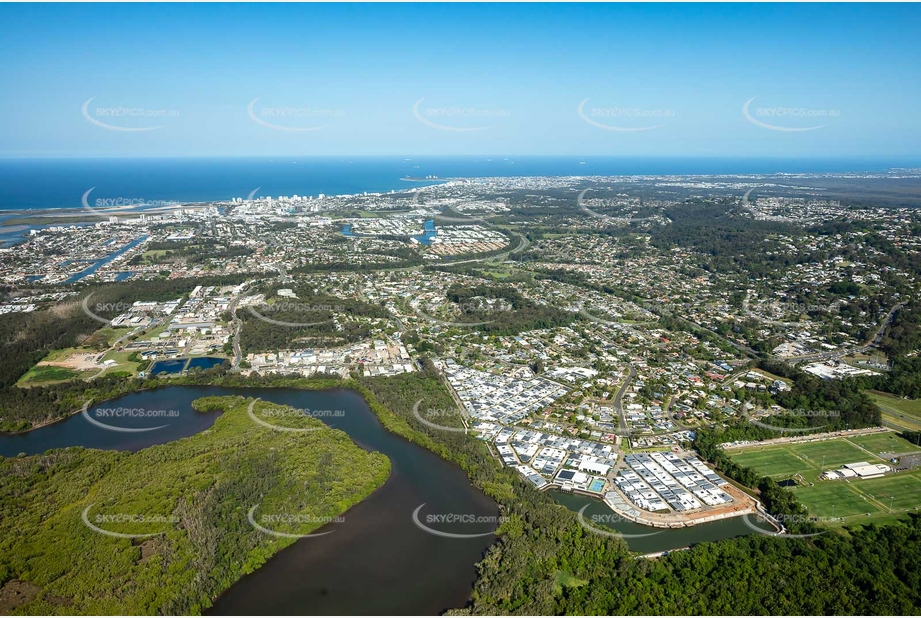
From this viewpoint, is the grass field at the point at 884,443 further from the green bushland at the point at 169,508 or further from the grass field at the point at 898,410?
the green bushland at the point at 169,508

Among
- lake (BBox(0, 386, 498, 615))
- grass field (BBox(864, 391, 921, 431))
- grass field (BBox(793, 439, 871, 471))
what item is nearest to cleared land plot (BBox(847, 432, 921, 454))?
grass field (BBox(793, 439, 871, 471))

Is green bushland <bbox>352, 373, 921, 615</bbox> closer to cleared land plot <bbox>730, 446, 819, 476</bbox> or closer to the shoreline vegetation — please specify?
the shoreline vegetation

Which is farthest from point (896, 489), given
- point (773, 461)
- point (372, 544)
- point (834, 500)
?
point (372, 544)

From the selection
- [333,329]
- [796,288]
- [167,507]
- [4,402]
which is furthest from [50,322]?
[796,288]

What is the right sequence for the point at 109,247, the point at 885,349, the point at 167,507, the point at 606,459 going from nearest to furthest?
the point at 167,507
the point at 606,459
the point at 885,349
the point at 109,247

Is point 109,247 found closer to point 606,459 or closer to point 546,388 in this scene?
point 546,388

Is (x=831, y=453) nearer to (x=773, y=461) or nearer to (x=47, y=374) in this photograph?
(x=773, y=461)
